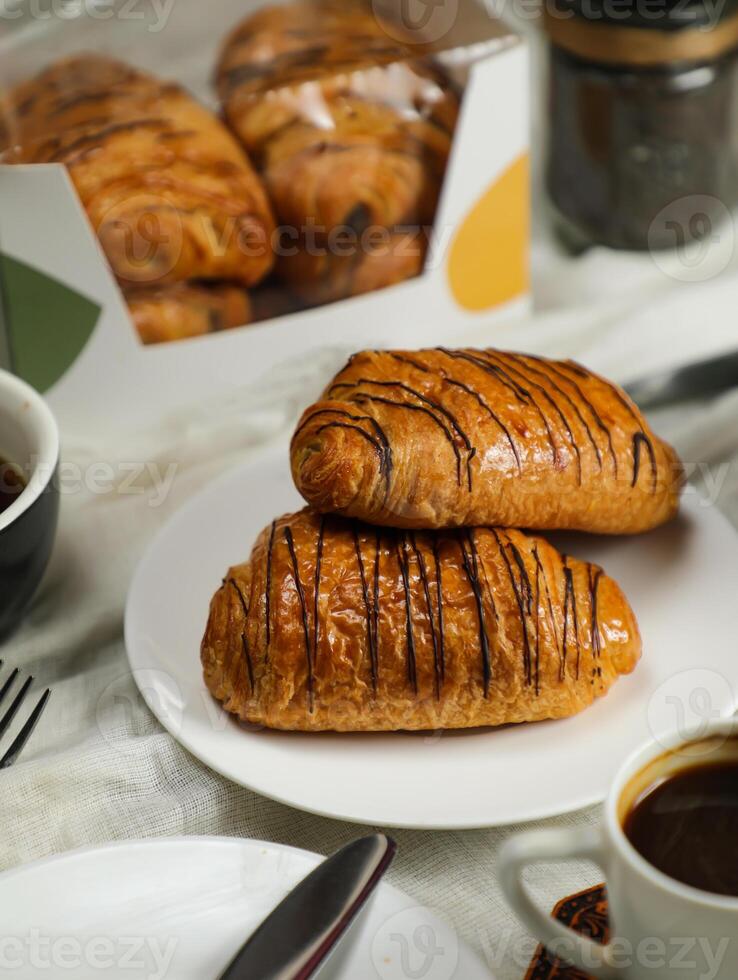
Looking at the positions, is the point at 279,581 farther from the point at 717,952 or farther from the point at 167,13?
the point at 167,13

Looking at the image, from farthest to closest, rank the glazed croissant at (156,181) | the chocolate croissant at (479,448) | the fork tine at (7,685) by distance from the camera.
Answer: the glazed croissant at (156,181) < the fork tine at (7,685) < the chocolate croissant at (479,448)

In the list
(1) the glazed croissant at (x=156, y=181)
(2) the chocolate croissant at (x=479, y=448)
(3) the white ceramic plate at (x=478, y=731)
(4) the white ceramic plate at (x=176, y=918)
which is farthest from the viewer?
(1) the glazed croissant at (x=156, y=181)

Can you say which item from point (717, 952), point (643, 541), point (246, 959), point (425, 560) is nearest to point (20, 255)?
point (425, 560)

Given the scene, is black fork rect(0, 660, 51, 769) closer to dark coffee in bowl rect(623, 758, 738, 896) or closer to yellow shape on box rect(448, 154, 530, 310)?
dark coffee in bowl rect(623, 758, 738, 896)

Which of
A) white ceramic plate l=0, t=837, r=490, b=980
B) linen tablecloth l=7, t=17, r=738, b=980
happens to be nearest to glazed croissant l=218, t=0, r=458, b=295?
linen tablecloth l=7, t=17, r=738, b=980

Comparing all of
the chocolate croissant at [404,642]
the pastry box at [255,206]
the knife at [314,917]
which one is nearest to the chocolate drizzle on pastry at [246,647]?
the chocolate croissant at [404,642]

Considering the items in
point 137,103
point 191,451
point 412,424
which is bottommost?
point 191,451

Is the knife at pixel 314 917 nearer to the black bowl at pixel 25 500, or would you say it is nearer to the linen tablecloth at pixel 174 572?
the linen tablecloth at pixel 174 572

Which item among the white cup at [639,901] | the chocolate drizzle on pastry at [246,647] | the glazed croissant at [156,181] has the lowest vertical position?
the chocolate drizzle on pastry at [246,647]
